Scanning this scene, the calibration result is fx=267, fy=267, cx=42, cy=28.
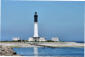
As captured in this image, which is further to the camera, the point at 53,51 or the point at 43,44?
the point at 53,51

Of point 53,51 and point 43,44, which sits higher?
point 43,44

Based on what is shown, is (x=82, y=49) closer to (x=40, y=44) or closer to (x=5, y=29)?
(x=40, y=44)

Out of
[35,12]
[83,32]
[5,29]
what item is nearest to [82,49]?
[83,32]

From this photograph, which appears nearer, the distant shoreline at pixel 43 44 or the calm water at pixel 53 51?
the distant shoreline at pixel 43 44

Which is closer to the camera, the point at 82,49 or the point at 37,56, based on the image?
the point at 37,56

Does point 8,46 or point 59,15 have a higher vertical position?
point 59,15

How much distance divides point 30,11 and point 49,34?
0.59m

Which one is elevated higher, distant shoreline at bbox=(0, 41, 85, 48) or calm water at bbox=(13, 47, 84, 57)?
distant shoreline at bbox=(0, 41, 85, 48)

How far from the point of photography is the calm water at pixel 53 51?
5.20 m

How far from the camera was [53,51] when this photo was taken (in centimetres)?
531

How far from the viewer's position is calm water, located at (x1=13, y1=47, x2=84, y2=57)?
17.1ft

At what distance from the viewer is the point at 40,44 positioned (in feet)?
17.0

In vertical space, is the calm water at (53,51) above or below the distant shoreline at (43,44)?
below

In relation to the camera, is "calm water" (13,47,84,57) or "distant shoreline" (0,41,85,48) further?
"calm water" (13,47,84,57)
